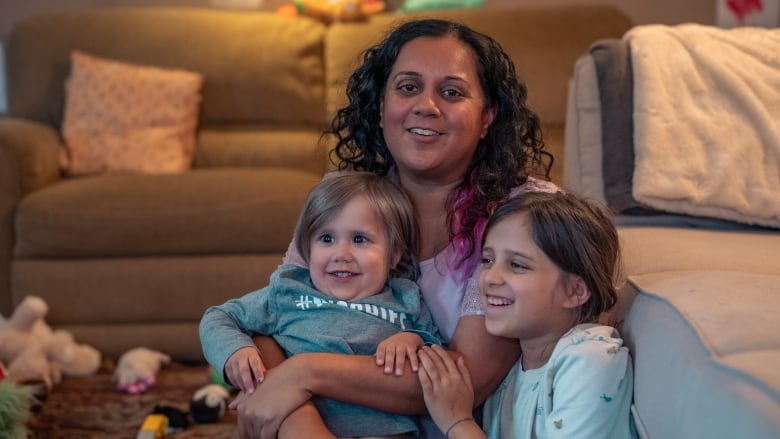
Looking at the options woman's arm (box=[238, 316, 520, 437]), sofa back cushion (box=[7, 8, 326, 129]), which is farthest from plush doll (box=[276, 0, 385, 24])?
woman's arm (box=[238, 316, 520, 437])

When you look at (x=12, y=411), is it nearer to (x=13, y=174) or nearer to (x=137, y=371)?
(x=137, y=371)

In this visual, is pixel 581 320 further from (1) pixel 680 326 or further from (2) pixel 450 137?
(2) pixel 450 137

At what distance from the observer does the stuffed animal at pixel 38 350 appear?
8.34 feet

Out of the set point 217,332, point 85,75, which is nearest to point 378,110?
point 217,332

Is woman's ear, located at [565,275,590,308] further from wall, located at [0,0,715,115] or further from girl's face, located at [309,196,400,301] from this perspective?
wall, located at [0,0,715,115]

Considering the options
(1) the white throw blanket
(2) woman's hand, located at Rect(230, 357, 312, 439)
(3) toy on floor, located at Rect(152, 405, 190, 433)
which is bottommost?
(3) toy on floor, located at Rect(152, 405, 190, 433)

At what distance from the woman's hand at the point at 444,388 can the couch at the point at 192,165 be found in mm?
1189

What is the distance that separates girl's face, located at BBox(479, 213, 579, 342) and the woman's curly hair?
136 mm

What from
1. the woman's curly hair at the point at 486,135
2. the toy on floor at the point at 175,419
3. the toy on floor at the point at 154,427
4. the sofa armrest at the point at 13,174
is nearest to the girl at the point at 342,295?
the woman's curly hair at the point at 486,135

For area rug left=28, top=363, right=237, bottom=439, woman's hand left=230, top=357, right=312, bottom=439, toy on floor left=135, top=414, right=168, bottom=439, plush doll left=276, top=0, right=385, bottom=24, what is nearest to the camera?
woman's hand left=230, top=357, right=312, bottom=439

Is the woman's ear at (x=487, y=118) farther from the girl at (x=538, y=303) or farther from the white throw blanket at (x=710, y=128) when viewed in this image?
the white throw blanket at (x=710, y=128)

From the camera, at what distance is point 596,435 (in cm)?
124

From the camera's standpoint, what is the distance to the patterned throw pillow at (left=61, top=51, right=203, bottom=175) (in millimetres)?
3293

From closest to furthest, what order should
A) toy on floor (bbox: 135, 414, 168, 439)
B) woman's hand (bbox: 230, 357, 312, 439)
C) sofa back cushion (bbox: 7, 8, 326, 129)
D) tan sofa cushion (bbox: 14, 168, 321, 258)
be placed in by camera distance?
woman's hand (bbox: 230, 357, 312, 439), toy on floor (bbox: 135, 414, 168, 439), tan sofa cushion (bbox: 14, 168, 321, 258), sofa back cushion (bbox: 7, 8, 326, 129)
